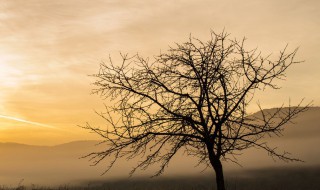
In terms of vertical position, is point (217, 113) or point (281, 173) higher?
point (281, 173)

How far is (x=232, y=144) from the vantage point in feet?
43.4

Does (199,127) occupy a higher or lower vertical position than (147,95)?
lower

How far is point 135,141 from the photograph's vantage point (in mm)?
12938

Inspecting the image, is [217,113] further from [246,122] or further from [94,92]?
[94,92]

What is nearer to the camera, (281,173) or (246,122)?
(246,122)

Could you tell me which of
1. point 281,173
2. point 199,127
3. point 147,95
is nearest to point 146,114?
point 147,95

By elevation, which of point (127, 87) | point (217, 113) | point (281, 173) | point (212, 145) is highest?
point (281, 173)

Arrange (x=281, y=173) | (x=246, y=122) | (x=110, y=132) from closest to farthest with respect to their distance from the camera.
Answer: (x=110, y=132), (x=246, y=122), (x=281, y=173)

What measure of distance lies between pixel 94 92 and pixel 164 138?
7.98ft

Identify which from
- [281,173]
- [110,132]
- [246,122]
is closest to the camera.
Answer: [110,132]

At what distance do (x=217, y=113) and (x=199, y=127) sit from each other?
0.67 meters

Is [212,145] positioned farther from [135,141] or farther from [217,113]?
[135,141]

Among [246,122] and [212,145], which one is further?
[246,122]

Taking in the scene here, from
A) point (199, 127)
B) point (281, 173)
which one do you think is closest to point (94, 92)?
point (199, 127)
